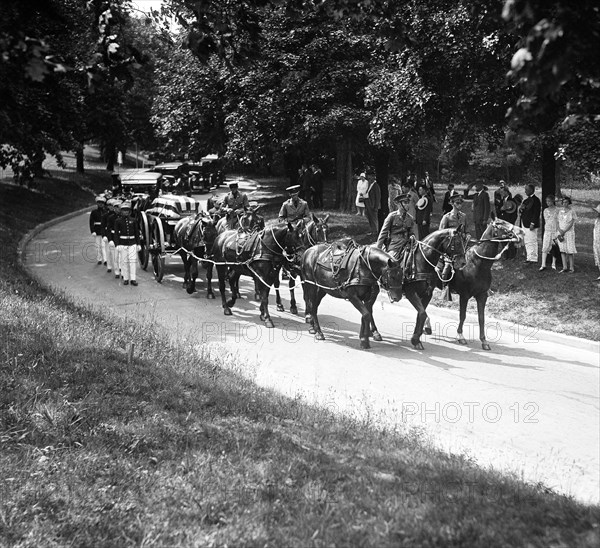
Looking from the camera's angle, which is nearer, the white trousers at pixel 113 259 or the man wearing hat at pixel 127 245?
the man wearing hat at pixel 127 245

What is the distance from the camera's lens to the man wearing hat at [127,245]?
64.6ft

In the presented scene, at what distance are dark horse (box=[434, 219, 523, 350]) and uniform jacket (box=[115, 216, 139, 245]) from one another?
9.27m

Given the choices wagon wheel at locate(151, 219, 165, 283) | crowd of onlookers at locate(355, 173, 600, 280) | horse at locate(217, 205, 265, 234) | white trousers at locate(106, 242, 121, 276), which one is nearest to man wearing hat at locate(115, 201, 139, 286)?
white trousers at locate(106, 242, 121, 276)

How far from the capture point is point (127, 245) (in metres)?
19.7

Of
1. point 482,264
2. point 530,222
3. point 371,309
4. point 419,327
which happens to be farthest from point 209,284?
point 530,222

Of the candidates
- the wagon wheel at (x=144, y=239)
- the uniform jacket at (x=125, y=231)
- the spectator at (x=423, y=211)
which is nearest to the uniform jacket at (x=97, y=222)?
the wagon wheel at (x=144, y=239)

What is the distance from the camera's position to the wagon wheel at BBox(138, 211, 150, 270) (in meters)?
21.4

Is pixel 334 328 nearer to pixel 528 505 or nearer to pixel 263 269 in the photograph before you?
pixel 263 269

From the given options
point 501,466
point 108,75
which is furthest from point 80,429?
point 501,466

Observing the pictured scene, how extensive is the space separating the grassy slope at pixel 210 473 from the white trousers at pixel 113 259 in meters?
9.76

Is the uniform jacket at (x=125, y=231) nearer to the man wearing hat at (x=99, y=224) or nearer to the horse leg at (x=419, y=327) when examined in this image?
the man wearing hat at (x=99, y=224)

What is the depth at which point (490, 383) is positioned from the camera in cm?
1132

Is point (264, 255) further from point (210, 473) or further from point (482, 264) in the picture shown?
point (210, 473)

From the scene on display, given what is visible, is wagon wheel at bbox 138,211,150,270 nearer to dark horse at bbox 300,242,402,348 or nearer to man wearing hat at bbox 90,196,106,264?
man wearing hat at bbox 90,196,106,264
